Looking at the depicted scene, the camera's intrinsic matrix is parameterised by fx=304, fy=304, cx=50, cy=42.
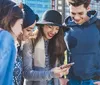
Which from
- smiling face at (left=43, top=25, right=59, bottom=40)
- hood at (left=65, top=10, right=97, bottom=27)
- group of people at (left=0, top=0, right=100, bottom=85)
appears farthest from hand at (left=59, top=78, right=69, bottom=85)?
hood at (left=65, top=10, right=97, bottom=27)

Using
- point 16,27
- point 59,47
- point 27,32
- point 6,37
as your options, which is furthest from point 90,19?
point 6,37

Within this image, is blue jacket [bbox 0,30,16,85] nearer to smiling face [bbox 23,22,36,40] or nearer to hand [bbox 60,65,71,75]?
smiling face [bbox 23,22,36,40]

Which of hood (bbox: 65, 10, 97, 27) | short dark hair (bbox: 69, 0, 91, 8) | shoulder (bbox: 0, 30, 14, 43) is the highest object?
short dark hair (bbox: 69, 0, 91, 8)

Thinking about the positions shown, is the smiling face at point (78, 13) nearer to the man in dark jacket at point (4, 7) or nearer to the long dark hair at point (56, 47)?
the long dark hair at point (56, 47)

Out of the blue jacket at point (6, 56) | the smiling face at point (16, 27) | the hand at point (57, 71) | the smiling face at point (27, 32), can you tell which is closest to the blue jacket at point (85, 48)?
the hand at point (57, 71)

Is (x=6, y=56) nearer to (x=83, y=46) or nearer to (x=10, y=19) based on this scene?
(x=10, y=19)

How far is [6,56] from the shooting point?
6.51 ft

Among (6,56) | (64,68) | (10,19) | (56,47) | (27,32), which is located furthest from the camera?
(56,47)

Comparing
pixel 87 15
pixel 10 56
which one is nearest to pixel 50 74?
pixel 87 15

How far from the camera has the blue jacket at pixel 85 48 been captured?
10.6ft

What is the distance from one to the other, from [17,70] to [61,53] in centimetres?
76

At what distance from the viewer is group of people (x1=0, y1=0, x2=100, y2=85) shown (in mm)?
3082

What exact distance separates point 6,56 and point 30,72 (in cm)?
113

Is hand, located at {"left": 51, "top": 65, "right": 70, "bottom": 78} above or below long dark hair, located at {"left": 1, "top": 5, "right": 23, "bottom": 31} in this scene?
below
